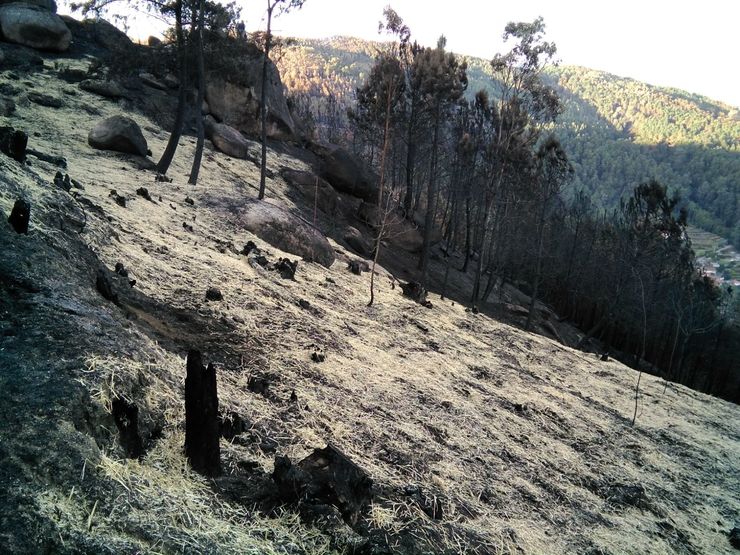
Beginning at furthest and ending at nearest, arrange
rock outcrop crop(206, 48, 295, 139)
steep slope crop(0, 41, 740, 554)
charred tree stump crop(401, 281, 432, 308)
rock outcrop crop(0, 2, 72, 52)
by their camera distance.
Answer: rock outcrop crop(206, 48, 295, 139), rock outcrop crop(0, 2, 72, 52), charred tree stump crop(401, 281, 432, 308), steep slope crop(0, 41, 740, 554)

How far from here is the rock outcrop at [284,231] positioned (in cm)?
1228

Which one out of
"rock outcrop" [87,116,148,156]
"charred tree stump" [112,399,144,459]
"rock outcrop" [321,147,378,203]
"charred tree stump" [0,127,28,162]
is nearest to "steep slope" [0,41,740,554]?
"charred tree stump" [112,399,144,459]

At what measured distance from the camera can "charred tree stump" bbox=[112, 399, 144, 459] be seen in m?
3.06

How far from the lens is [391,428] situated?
546 centimetres

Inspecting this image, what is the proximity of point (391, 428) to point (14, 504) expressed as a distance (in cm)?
387

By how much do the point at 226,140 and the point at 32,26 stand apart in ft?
29.6

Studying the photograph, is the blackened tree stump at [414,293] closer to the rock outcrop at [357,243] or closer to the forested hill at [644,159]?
the rock outcrop at [357,243]

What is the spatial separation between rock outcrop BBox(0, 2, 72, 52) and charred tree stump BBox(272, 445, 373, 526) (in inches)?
958

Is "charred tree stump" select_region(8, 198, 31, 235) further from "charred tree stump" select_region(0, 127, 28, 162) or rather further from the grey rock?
the grey rock

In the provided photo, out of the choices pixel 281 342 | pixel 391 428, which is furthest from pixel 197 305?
pixel 391 428

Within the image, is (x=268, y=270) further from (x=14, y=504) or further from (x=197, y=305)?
(x=14, y=504)

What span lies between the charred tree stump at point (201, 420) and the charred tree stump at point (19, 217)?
2.26 m

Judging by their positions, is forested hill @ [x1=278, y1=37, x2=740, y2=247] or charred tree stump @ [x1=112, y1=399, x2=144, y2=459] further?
forested hill @ [x1=278, y1=37, x2=740, y2=247]

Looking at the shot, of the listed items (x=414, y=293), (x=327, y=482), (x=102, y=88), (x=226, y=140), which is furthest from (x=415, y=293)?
(x=102, y=88)
